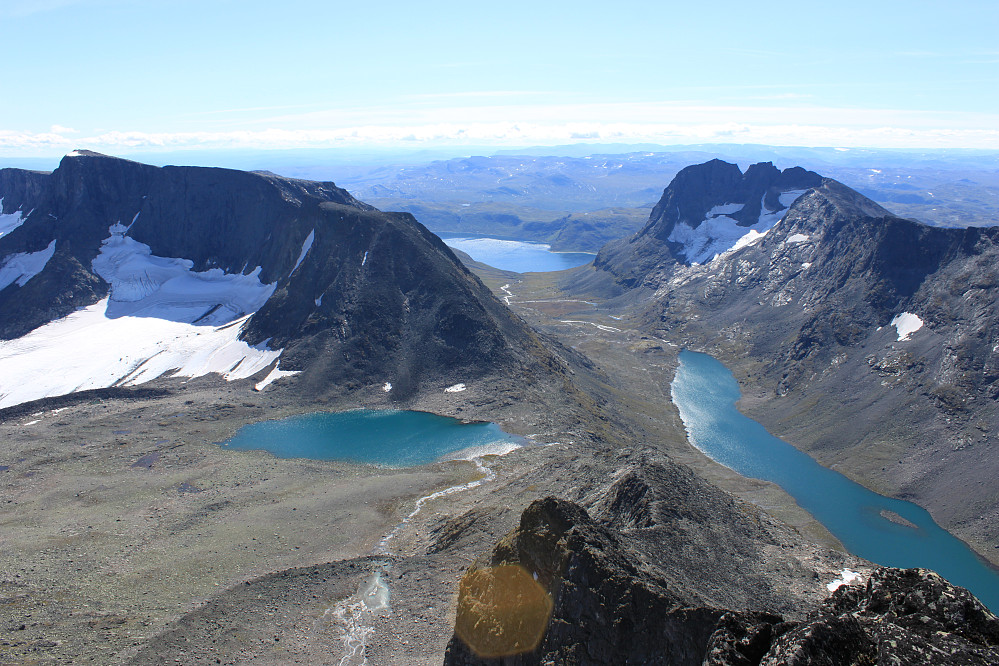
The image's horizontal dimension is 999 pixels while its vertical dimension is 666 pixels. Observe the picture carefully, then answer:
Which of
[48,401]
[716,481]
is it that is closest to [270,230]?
[48,401]


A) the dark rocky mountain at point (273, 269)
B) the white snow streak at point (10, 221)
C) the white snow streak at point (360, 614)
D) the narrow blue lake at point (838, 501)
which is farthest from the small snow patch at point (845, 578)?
the white snow streak at point (10, 221)

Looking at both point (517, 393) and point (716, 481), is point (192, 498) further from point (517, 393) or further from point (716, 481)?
point (716, 481)

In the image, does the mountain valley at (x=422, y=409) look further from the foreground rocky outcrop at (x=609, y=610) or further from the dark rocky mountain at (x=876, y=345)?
the dark rocky mountain at (x=876, y=345)

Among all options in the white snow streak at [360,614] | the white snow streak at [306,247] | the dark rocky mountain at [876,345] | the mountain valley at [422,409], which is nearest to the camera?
the mountain valley at [422,409]

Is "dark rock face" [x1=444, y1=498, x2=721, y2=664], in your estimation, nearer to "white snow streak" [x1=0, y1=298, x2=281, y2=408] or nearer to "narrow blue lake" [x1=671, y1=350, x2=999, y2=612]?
"narrow blue lake" [x1=671, y1=350, x2=999, y2=612]

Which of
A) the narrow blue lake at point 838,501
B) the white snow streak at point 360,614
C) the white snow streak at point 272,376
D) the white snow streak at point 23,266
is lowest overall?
the narrow blue lake at point 838,501

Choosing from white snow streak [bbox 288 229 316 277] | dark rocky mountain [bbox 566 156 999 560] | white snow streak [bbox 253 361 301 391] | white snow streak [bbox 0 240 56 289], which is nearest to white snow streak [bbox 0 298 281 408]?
white snow streak [bbox 253 361 301 391]

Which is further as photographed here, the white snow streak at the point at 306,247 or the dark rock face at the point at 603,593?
the white snow streak at the point at 306,247

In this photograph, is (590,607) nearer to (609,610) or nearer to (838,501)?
(609,610)
